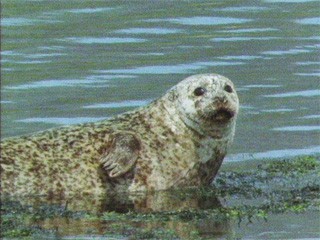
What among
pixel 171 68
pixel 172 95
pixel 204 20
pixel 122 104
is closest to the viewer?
pixel 172 95

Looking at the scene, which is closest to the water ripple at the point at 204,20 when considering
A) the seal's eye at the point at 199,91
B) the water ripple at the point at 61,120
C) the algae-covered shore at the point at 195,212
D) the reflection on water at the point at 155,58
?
the reflection on water at the point at 155,58

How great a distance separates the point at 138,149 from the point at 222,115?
3.01 feet

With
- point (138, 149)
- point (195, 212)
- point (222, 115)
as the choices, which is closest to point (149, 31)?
point (138, 149)

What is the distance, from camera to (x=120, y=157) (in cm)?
1941

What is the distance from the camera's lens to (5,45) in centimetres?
2925

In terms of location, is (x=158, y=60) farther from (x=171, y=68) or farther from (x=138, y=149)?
(x=138, y=149)

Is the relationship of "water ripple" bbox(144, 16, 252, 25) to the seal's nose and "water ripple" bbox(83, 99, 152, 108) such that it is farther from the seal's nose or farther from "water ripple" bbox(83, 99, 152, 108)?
the seal's nose

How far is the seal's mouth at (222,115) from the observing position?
1939cm

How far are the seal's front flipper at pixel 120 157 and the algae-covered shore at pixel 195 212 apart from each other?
0.27 meters

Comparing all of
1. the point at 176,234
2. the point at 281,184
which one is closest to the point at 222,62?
the point at 281,184

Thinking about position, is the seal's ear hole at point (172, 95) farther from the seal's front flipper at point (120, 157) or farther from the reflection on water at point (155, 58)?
the reflection on water at point (155, 58)

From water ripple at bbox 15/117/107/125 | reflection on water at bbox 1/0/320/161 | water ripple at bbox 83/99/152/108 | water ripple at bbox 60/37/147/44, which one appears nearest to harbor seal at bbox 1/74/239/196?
reflection on water at bbox 1/0/320/161

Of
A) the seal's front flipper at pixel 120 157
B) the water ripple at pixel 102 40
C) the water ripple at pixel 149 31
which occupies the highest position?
the water ripple at pixel 149 31

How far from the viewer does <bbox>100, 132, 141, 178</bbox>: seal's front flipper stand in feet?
63.6
